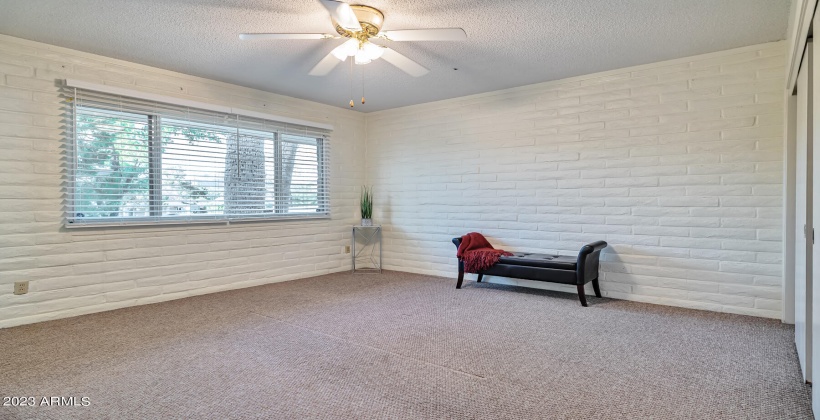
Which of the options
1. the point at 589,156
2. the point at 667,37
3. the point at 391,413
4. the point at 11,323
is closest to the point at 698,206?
the point at 589,156

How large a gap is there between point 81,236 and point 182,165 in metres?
1.08

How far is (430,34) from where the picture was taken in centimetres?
270

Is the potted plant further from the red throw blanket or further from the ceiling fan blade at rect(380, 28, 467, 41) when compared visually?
the ceiling fan blade at rect(380, 28, 467, 41)

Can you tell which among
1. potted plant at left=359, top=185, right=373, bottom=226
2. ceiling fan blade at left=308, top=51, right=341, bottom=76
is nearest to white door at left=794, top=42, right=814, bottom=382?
ceiling fan blade at left=308, top=51, right=341, bottom=76

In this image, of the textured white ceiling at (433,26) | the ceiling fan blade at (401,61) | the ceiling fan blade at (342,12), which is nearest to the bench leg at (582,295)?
the textured white ceiling at (433,26)

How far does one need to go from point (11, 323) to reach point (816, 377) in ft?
16.9

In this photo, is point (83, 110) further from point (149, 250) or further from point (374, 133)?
point (374, 133)

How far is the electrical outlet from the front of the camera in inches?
131

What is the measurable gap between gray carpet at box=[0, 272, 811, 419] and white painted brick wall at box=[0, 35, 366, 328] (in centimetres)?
27

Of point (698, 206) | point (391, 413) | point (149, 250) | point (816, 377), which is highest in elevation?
point (698, 206)

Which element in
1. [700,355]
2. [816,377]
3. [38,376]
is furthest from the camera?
[700,355]

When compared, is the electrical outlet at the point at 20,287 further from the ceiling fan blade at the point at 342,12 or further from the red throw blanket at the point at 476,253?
the red throw blanket at the point at 476,253

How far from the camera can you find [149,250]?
404 centimetres

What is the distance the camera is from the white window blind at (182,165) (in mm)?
3668
